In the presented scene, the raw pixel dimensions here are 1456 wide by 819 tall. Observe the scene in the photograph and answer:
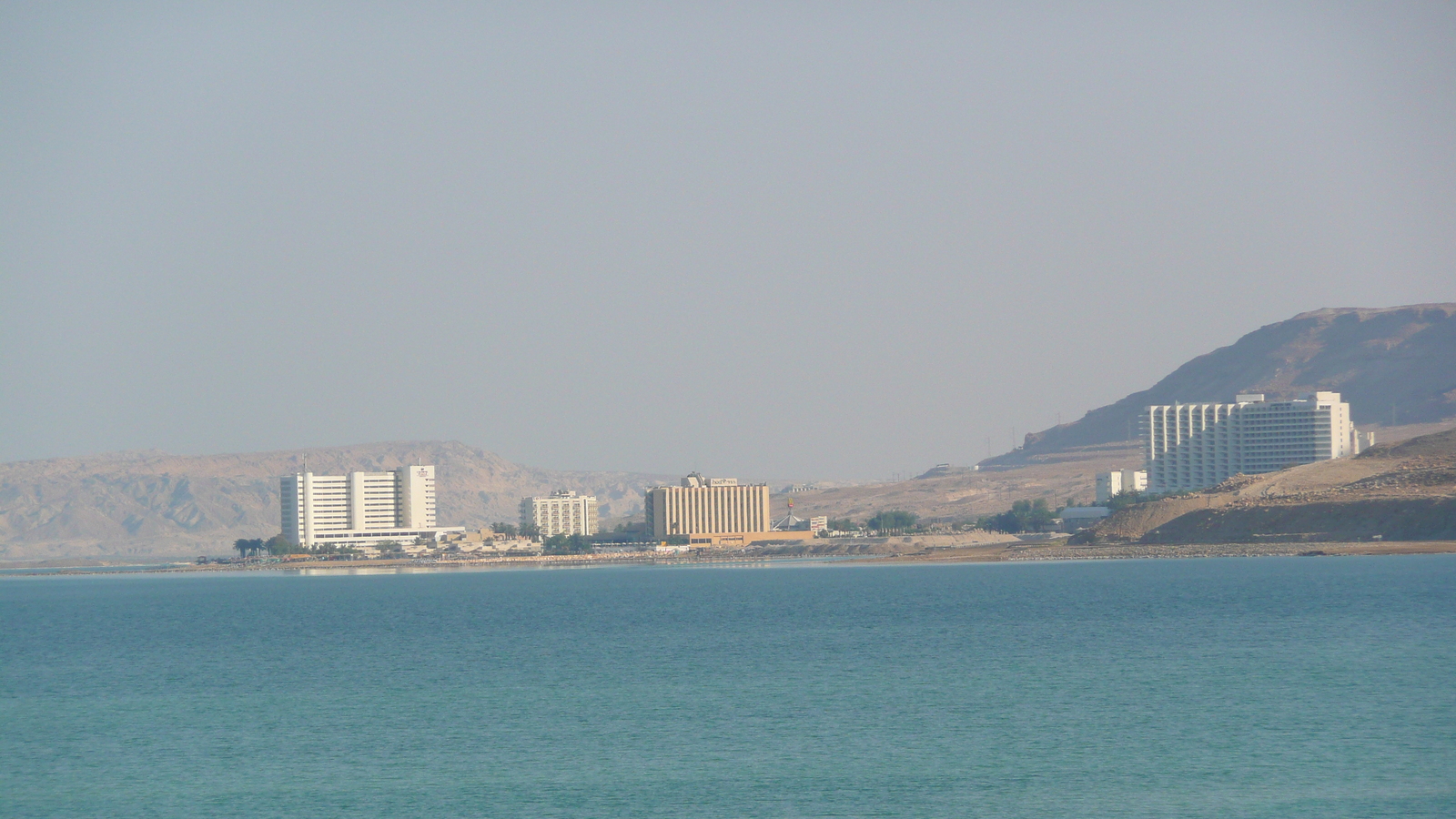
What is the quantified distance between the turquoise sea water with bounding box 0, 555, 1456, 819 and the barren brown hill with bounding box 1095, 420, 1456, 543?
54351mm

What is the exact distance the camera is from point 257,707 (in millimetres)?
51000

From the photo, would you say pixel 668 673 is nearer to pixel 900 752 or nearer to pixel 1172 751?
pixel 900 752

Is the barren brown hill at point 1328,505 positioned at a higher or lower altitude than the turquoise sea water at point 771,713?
higher

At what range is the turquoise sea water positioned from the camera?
34594 millimetres

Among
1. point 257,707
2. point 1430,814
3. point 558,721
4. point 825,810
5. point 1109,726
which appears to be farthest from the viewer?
point 257,707

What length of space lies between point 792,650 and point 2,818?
37517mm

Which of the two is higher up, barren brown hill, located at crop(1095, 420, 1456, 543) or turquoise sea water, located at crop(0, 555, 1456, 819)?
barren brown hill, located at crop(1095, 420, 1456, 543)

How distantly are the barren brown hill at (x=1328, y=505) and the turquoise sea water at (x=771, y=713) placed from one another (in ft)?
178

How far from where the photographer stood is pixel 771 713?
46000 mm

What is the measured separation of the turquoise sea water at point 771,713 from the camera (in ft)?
113

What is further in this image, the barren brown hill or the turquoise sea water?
the barren brown hill

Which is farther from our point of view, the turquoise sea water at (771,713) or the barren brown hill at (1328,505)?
the barren brown hill at (1328,505)

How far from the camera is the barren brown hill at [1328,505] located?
465ft

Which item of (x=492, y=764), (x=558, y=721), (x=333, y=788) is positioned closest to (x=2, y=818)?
(x=333, y=788)
